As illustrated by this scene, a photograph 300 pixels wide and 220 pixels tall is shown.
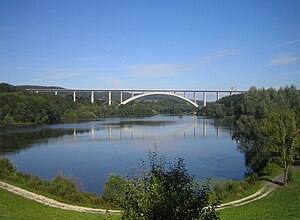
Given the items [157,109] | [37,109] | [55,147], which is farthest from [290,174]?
[157,109]

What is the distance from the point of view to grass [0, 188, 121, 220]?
6399 millimetres

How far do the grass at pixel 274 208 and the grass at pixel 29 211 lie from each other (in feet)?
9.65

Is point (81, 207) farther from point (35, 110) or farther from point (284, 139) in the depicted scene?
point (35, 110)

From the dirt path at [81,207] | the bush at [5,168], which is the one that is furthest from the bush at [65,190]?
the bush at [5,168]

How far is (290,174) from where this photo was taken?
1123 centimetres

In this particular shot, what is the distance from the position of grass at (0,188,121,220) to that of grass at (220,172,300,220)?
9.65ft

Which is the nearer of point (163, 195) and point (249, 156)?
point (163, 195)

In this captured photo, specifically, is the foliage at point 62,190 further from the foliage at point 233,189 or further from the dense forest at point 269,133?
the dense forest at point 269,133

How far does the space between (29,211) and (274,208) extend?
588cm

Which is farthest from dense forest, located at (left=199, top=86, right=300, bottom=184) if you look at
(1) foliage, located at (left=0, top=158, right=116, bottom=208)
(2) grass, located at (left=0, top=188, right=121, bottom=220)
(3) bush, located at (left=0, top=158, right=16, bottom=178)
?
(3) bush, located at (left=0, top=158, right=16, bottom=178)

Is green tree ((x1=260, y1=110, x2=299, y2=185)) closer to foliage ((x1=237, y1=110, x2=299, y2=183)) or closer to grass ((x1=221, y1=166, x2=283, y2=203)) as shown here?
foliage ((x1=237, y1=110, x2=299, y2=183))

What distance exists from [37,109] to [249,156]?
3393cm

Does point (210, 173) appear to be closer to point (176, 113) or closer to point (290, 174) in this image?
point (290, 174)

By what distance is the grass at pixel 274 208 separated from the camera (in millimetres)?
6988
